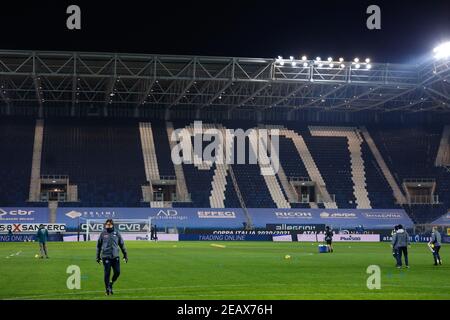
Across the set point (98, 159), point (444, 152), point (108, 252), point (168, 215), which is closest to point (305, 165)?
point (444, 152)

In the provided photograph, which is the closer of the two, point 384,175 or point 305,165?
point 305,165

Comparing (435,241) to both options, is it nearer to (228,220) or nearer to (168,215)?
(228,220)

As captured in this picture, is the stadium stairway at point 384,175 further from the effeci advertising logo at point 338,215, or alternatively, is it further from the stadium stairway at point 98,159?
the stadium stairway at point 98,159

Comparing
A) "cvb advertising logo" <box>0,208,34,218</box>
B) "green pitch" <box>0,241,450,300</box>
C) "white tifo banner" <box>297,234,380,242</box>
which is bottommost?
"white tifo banner" <box>297,234,380,242</box>

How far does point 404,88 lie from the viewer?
220 ft

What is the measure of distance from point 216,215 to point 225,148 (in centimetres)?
918

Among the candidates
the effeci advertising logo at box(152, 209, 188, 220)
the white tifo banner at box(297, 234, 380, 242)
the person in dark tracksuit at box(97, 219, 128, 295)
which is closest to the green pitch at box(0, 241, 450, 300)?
the person in dark tracksuit at box(97, 219, 128, 295)

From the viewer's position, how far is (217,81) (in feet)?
219

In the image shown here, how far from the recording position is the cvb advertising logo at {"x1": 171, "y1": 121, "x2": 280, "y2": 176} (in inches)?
2933

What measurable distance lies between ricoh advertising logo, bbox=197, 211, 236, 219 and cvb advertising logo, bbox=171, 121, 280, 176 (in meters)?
7.09

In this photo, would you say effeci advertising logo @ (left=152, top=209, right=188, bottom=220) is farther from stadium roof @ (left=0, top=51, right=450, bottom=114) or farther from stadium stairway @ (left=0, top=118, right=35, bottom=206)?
stadium stairway @ (left=0, top=118, right=35, bottom=206)

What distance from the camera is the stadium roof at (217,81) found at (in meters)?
60.1

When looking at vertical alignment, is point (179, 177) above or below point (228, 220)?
above
